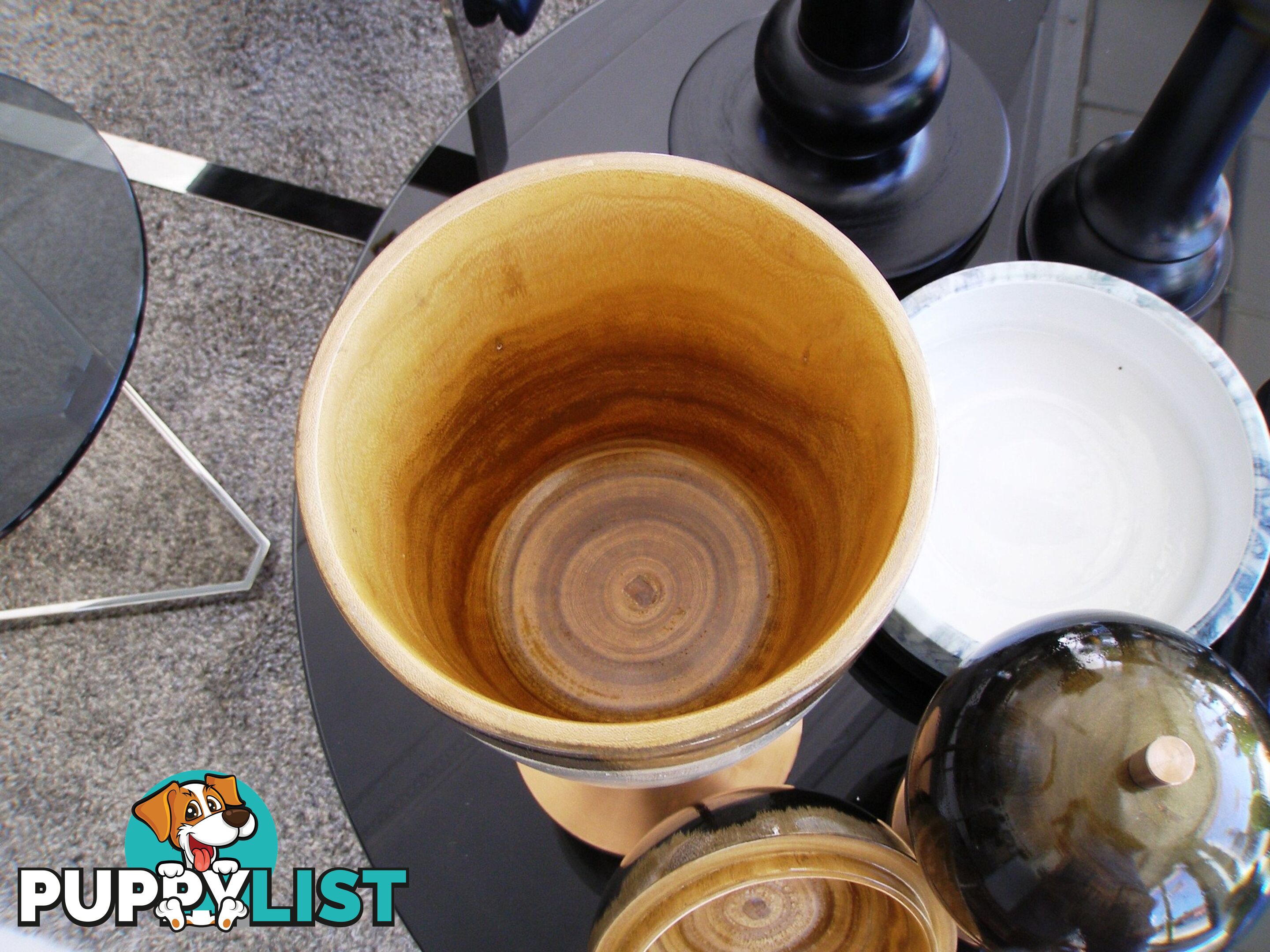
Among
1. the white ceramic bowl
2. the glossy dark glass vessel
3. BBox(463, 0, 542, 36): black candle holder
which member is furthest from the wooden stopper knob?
BBox(463, 0, 542, 36): black candle holder

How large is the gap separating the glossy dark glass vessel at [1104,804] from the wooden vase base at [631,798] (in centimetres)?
15

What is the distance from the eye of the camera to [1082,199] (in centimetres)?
51

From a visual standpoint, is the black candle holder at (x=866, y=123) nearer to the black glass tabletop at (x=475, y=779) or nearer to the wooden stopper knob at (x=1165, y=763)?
the black glass tabletop at (x=475, y=779)

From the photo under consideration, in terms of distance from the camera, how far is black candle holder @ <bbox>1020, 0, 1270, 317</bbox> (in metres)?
0.40

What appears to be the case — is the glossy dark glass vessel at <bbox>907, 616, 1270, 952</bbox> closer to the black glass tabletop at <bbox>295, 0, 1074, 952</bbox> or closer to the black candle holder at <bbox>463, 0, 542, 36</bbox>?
the black glass tabletop at <bbox>295, 0, 1074, 952</bbox>

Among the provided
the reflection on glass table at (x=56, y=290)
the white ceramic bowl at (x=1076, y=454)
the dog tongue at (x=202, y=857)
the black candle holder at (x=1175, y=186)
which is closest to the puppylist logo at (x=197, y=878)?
the dog tongue at (x=202, y=857)

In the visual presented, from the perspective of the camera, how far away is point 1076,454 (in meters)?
0.51

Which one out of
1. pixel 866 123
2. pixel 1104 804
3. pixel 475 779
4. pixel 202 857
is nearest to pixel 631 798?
pixel 475 779

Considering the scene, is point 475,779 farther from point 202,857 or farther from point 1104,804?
point 202,857

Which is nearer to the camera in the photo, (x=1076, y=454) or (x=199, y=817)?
(x=1076, y=454)

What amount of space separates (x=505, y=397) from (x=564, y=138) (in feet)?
0.70

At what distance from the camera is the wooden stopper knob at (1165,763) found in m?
0.28

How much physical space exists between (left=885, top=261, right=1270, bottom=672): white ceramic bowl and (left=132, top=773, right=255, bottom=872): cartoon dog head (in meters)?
0.62

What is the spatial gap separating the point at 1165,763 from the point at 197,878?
0.76 metres
